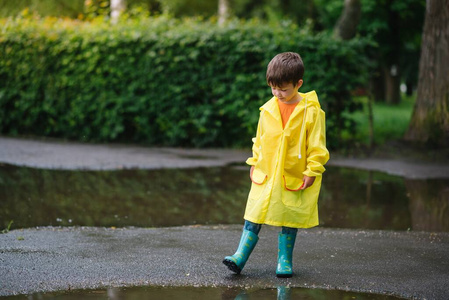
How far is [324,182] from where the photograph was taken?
9906 mm

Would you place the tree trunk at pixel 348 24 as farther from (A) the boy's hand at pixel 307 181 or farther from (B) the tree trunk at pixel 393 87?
(B) the tree trunk at pixel 393 87

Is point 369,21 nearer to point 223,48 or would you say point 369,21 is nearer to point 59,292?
point 223,48

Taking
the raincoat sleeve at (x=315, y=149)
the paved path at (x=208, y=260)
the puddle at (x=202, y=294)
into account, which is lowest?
the paved path at (x=208, y=260)

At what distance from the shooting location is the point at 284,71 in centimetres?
462

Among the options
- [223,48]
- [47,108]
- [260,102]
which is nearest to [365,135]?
[260,102]

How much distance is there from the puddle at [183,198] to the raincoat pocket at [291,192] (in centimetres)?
255

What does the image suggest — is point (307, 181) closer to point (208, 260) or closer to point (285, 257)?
point (285, 257)

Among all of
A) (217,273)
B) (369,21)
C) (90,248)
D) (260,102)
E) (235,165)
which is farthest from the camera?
(369,21)

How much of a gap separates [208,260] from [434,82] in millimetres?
8792

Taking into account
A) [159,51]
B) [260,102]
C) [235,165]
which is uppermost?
[159,51]

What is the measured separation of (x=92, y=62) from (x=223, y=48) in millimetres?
2954

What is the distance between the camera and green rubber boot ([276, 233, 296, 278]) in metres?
4.79

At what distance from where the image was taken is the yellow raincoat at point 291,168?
4.70 metres

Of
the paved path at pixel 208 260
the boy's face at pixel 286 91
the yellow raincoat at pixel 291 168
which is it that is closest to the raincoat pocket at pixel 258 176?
the yellow raincoat at pixel 291 168
